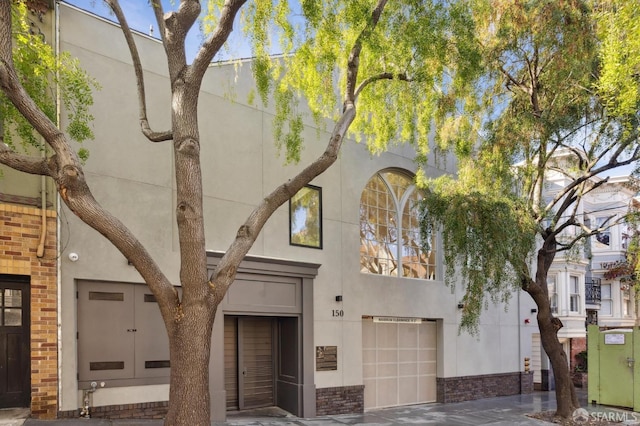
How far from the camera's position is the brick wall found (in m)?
8.52

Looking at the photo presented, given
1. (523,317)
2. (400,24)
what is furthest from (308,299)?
(523,317)

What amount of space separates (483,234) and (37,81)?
8.65 metres

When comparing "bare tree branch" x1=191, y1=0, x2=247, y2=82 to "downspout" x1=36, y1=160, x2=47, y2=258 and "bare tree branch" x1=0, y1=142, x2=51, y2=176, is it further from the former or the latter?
"downspout" x1=36, y1=160, x2=47, y2=258

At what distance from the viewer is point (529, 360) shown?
18.0 metres

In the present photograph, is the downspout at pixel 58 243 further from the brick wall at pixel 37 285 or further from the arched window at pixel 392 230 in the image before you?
the arched window at pixel 392 230

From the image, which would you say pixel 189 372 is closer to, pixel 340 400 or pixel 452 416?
pixel 340 400

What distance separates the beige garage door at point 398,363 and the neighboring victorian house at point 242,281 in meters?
0.05

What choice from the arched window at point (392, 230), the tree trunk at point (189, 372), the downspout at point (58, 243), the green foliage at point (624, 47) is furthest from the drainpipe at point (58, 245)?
the green foliage at point (624, 47)

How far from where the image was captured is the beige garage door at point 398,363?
13.9m

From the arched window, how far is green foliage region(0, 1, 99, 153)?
7.44 meters

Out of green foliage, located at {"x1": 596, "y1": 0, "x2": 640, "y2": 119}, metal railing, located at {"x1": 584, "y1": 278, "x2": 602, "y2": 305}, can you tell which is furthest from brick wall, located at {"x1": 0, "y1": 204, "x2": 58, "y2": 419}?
metal railing, located at {"x1": 584, "y1": 278, "x2": 602, "y2": 305}

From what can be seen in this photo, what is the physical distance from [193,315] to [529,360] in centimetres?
1492

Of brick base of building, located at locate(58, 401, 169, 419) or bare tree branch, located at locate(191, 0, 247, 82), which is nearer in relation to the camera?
bare tree branch, located at locate(191, 0, 247, 82)

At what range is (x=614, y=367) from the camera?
15.1 metres
